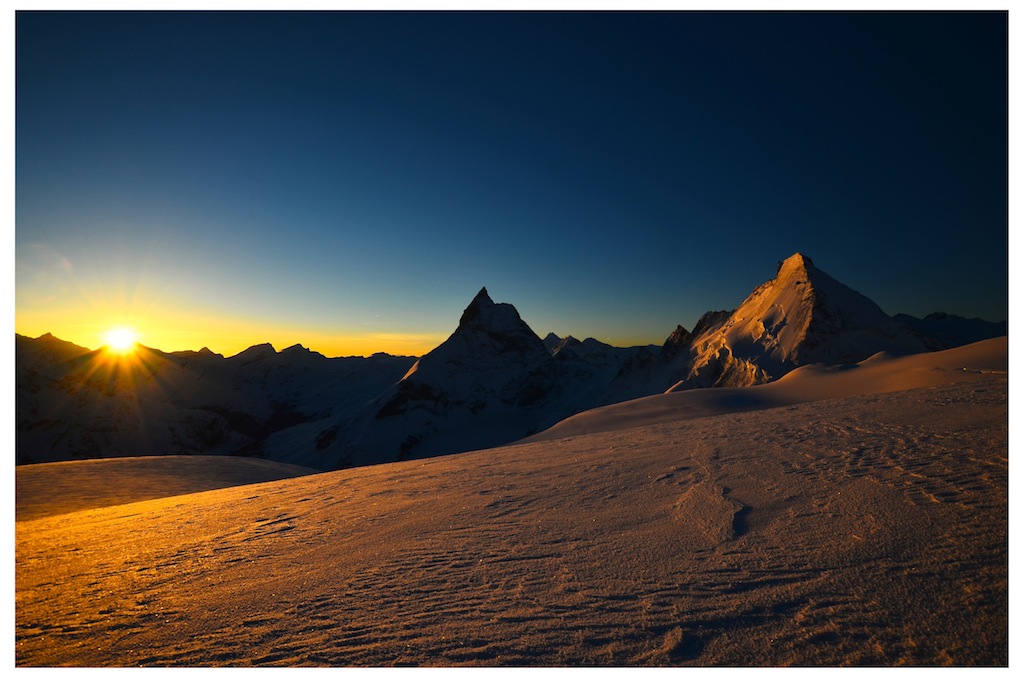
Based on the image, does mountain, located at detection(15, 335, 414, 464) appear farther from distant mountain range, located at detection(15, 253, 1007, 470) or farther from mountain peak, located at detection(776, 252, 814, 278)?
mountain peak, located at detection(776, 252, 814, 278)

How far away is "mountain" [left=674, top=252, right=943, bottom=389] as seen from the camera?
1201 inches

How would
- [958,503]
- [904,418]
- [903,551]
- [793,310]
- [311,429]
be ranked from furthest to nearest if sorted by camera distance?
[311,429] < [793,310] < [904,418] < [958,503] < [903,551]

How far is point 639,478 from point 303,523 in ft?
15.9

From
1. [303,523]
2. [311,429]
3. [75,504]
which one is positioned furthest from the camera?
[311,429]

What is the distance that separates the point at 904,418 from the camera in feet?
25.7

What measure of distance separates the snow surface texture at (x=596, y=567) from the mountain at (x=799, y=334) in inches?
1006

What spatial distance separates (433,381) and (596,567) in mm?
95297

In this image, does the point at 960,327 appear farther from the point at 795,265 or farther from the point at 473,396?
the point at 473,396

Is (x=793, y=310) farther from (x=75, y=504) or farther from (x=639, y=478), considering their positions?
(x=75, y=504)

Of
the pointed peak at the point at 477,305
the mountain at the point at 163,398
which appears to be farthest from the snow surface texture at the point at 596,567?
the mountain at the point at 163,398

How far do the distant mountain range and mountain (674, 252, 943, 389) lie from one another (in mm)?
115

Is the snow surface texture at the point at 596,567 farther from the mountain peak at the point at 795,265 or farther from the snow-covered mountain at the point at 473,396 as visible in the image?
the snow-covered mountain at the point at 473,396

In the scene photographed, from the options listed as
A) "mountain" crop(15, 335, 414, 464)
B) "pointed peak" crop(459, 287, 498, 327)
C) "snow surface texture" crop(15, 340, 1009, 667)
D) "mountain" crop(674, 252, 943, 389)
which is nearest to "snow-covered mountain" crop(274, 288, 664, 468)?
"pointed peak" crop(459, 287, 498, 327)
